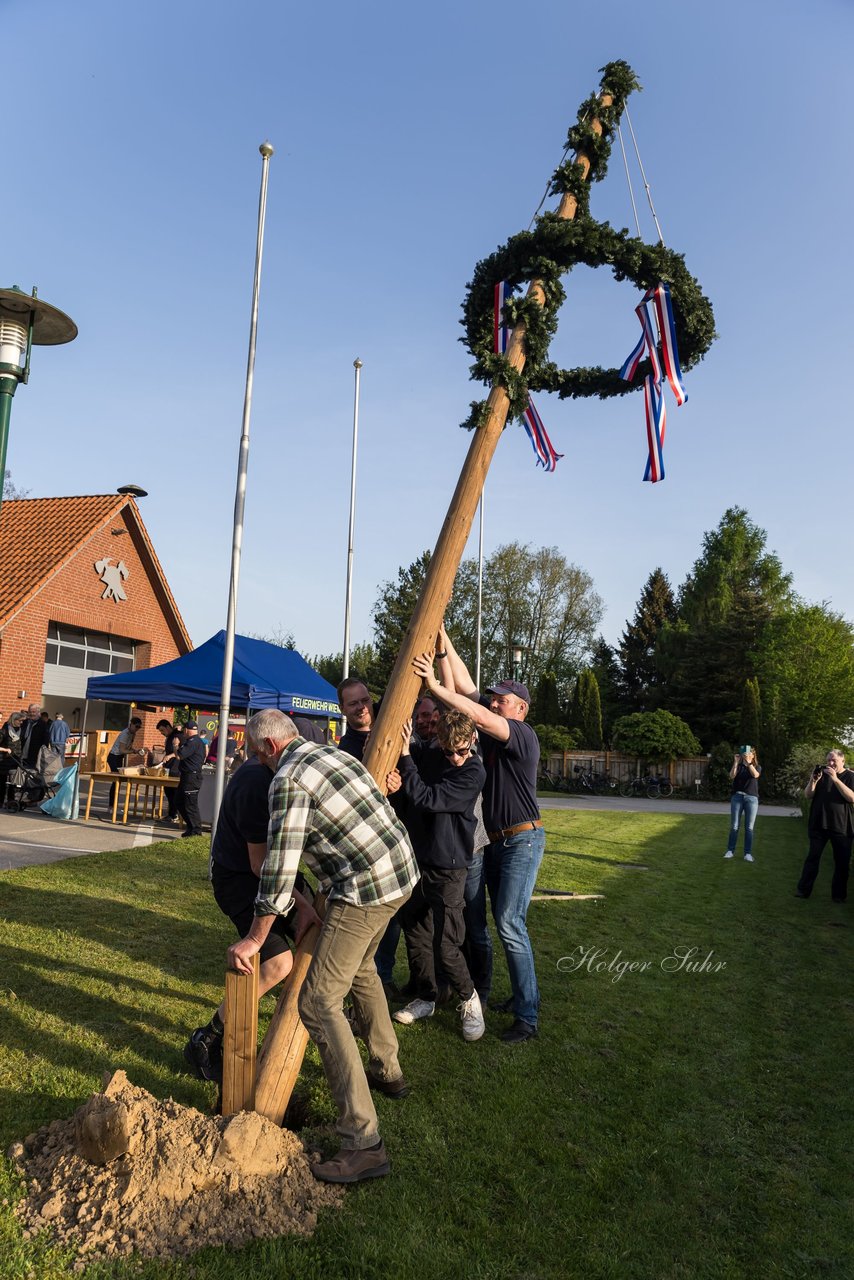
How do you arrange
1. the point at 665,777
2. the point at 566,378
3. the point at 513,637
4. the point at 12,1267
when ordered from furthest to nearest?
the point at 513,637
the point at 665,777
the point at 566,378
the point at 12,1267

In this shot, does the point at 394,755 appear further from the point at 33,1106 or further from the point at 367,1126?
the point at 33,1106

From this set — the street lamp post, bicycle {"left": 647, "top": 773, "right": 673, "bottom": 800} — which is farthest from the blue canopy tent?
bicycle {"left": 647, "top": 773, "right": 673, "bottom": 800}

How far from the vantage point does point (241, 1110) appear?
333cm

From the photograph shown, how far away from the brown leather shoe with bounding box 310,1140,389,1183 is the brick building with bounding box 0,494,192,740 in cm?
1851

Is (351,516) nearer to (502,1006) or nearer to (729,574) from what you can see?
(502,1006)

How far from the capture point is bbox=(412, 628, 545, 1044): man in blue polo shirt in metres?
4.78

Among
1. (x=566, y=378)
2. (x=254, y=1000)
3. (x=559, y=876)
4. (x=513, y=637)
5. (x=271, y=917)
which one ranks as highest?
(x=513, y=637)

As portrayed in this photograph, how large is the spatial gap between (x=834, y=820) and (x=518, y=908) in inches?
255

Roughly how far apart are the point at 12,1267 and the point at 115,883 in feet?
19.7

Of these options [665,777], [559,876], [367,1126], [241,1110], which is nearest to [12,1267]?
[241,1110]

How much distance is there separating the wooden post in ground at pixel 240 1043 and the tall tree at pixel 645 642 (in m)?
50.8

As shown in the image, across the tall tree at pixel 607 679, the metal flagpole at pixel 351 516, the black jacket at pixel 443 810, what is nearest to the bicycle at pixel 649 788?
the tall tree at pixel 607 679

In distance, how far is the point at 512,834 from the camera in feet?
16.1

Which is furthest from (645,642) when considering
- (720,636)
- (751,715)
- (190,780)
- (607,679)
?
(190,780)
